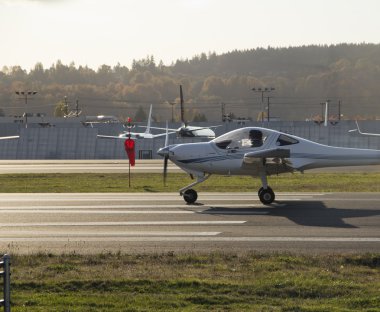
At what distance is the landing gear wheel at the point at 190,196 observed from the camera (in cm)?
2434

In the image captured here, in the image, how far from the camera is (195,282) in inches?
468

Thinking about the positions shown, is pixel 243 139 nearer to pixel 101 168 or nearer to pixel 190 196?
pixel 190 196

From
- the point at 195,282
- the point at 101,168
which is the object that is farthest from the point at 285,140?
the point at 101,168

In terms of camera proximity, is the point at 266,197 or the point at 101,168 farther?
the point at 101,168

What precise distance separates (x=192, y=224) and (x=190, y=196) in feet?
16.7

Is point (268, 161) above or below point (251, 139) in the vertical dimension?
below

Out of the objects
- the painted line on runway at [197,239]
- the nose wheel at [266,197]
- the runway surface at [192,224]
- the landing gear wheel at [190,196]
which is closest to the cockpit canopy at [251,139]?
the nose wheel at [266,197]

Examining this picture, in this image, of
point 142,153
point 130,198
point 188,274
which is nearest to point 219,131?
point 142,153

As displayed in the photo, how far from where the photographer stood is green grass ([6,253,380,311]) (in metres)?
10.7

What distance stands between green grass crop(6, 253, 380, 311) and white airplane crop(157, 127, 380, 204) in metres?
Result: 9.35

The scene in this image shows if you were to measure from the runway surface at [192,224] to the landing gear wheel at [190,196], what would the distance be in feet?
0.88

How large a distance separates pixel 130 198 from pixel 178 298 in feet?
51.9

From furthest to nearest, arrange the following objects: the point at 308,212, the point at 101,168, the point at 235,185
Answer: the point at 101,168, the point at 235,185, the point at 308,212

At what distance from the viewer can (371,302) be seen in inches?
418
